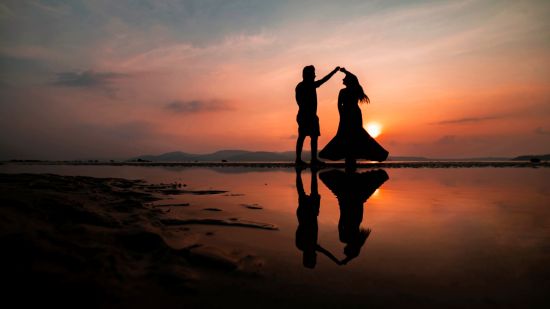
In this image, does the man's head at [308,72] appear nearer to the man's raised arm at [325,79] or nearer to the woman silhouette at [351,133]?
the man's raised arm at [325,79]

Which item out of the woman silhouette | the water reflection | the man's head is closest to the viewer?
the water reflection

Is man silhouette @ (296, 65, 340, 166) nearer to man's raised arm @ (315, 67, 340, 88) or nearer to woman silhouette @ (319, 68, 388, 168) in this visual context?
man's raised arm @ (315, 67, 340, 88)

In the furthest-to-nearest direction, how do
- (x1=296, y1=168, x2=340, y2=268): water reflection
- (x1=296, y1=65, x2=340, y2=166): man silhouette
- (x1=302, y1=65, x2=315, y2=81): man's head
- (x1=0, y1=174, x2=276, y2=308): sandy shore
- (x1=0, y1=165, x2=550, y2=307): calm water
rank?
(x1=296, y1=65, x2=340, y2=166): man silhouette → (x1=302, y1=65, x2=315, y2=81): man's head → (x1=296, y1=168, x2=340, y2=268): water reflection → (x1=0, y1=165, x2=550, y2=307): calm water → (x1=0, y1=174, x2=276, y2=308): sandy shore

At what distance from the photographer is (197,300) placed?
62.4 inches

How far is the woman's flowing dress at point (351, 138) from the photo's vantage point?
12.2m

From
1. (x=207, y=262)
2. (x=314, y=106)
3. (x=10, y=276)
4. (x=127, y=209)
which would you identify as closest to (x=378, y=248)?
(x=207, y=262)

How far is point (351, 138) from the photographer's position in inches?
487

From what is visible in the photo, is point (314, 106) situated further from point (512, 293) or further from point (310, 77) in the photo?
point (512, 293)

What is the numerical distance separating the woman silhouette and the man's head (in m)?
1.25

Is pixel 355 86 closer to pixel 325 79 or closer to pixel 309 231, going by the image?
pixel 325 79

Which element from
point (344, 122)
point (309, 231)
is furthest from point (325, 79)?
point (309, 231)

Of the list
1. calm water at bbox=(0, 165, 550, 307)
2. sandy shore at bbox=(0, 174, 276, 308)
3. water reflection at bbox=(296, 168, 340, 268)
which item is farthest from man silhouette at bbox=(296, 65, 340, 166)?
sandy shore at bbox=(0, 174, 276, 308)

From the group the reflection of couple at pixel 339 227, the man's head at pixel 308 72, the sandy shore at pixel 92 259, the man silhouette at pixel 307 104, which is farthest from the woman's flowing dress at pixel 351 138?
the sandy shore at pixel 92 259

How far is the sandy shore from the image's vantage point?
5.03 ft
